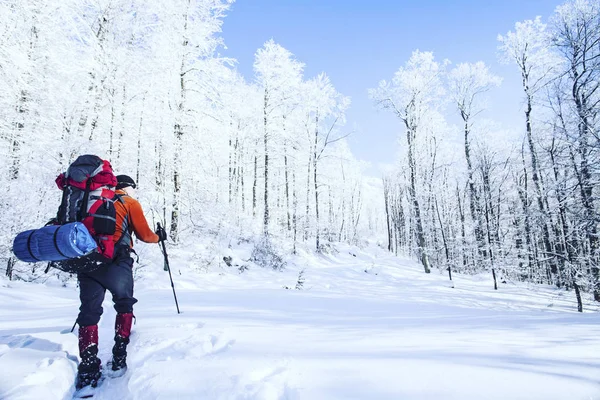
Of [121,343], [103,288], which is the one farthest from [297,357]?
[103,288]

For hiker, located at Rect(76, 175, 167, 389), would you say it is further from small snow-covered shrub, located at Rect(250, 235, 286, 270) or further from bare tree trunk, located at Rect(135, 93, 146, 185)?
small snow-covered shrub, located at Rect(250, 235, 286, 270)

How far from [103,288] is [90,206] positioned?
81cm

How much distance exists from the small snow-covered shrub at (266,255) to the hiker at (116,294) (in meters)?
11.4

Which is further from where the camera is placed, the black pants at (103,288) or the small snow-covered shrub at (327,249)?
the small snow-covered shrub at (327,249)

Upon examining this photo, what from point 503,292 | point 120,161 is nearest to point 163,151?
point 120,161

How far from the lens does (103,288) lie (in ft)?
9.20

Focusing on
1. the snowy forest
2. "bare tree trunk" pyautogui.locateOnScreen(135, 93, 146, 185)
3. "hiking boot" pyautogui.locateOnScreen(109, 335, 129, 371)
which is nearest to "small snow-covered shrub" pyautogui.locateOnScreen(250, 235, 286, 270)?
the snowy forest

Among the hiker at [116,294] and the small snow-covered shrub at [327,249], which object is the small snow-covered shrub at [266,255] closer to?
the small snow-covered shrub at [327,249]

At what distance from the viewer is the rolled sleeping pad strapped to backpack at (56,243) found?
232 centimetres

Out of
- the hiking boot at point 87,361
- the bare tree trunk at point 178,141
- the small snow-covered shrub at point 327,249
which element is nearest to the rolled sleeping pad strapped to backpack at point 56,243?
the hiking boot at point 87,361

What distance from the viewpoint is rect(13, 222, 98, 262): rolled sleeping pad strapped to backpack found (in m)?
2.32

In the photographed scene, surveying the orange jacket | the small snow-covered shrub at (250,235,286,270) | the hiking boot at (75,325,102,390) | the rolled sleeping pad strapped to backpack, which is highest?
the orange jacket

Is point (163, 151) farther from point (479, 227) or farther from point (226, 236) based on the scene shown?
point (479, 227)

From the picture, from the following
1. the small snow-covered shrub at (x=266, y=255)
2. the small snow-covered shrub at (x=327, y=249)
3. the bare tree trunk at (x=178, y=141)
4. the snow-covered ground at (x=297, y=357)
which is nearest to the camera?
the snow-covered ground at (x=297, y=357)
